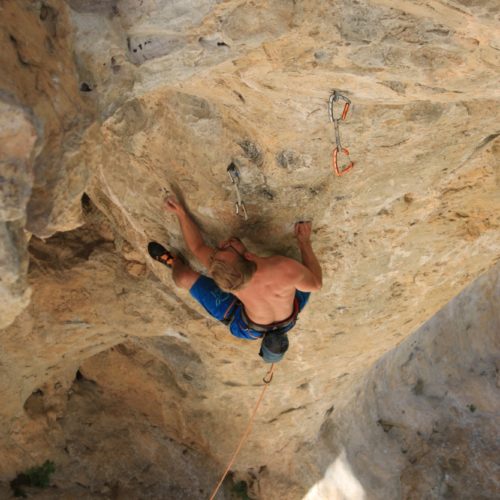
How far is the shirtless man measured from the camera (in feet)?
8.25

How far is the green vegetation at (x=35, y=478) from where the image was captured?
396 cm

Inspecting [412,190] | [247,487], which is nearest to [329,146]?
[412,190]

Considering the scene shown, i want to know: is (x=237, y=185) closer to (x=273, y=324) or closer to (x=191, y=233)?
(x=191, y=233)

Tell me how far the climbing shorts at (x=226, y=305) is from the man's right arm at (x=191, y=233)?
251 mm

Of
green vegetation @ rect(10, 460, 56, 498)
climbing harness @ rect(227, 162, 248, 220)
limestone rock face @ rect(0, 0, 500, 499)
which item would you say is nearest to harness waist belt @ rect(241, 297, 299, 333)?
limestone rock face @ rect(0, 0, 500, 499)

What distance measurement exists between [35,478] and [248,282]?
2.67 m

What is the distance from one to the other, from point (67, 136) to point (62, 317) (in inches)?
74.4

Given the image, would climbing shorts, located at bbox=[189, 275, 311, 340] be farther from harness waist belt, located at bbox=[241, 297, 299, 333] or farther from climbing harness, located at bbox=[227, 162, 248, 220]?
climbing harness, located at bbox=[227, 162, 248, 220]

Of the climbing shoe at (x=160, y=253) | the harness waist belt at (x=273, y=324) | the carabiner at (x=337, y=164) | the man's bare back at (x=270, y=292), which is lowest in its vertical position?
the harness waist belt at (x=273, y=324)

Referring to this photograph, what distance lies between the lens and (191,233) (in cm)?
258

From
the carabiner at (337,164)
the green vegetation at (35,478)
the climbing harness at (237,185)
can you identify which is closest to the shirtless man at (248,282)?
the climbing harness at (237,185)

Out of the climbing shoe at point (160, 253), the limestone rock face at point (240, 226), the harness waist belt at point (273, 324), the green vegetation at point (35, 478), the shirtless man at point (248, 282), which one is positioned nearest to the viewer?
the limestone rock face at point (240, 226)

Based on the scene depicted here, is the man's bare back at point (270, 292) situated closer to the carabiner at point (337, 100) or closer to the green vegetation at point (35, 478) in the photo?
the carabiner at point (337, 100)

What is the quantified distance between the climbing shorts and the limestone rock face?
0.53 feet
